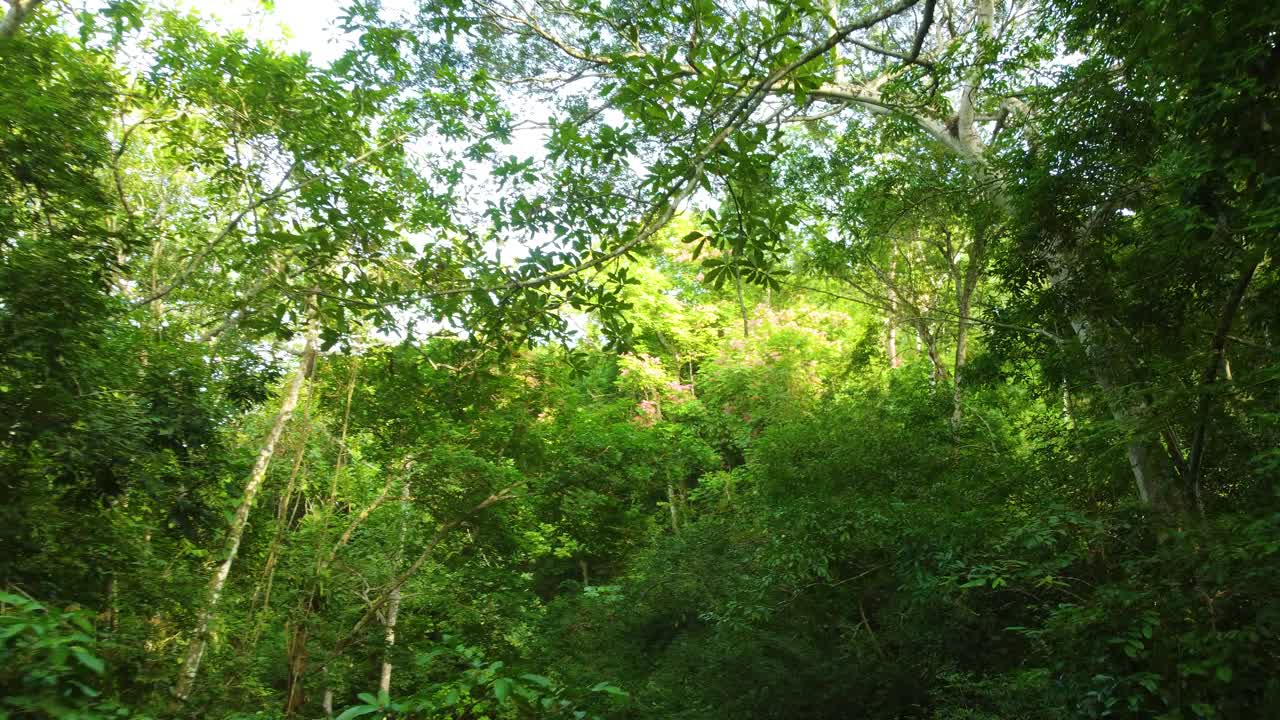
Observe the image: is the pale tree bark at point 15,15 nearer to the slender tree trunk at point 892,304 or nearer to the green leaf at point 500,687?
the green leaf at point 500,687

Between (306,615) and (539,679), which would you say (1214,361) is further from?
(306,615)

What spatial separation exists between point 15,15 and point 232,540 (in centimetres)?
485

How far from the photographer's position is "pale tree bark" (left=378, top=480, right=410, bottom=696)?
798 centimetres

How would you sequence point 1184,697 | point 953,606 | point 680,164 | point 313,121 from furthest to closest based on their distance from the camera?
1. point 953,606
2. point 313,121
3. point 1184,697
4. point 680,164

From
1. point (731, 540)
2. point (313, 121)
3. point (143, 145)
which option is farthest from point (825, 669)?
point (143, 145)

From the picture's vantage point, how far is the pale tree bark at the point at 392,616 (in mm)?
7977

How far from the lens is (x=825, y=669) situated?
583 cm

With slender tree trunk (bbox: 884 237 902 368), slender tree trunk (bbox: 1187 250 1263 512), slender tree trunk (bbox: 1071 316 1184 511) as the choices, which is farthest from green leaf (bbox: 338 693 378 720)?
slender tree trunk (bbox: 884 237 902 368)

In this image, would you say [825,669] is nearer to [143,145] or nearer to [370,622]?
[370,622]

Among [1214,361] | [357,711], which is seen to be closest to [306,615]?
[357,711]

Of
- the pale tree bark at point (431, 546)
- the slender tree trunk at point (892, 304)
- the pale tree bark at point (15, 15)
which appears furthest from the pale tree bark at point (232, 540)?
the slender tree trunk at point (892, 304)

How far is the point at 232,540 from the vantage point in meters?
6.77

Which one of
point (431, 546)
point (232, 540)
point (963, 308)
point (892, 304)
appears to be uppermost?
point (892, 304)

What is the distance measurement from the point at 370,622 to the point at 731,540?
474cm
